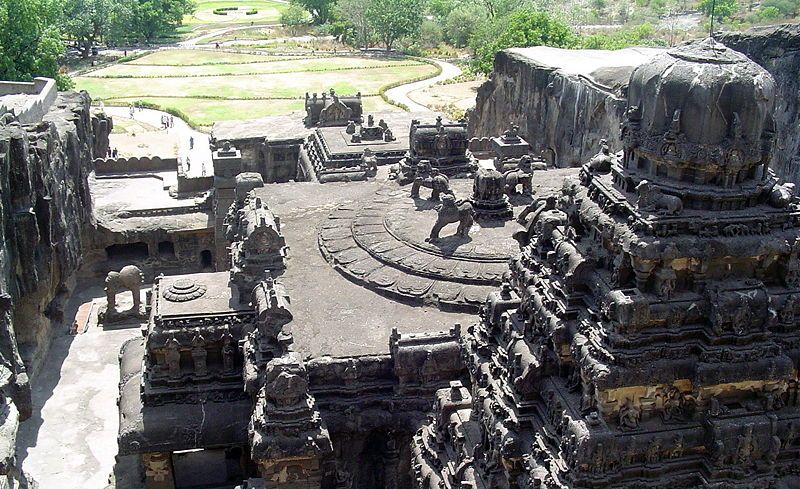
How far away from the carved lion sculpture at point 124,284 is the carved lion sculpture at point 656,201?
29657mm

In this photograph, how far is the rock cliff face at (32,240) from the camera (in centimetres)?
3231

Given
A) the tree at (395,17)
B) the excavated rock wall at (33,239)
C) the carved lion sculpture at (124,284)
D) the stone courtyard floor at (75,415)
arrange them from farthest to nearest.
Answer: the tree at (395,17) < the carved lion sculpture at (124,284) < the excavated rock wall at (33,239) < the stone courtyard floor at (75,415)

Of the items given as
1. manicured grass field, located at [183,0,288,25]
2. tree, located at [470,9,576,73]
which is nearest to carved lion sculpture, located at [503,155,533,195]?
tree, located at [470,9,576,73]

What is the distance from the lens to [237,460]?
2619cm

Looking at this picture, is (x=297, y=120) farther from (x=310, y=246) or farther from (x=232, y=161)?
(x=310, y=246)

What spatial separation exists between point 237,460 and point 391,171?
679 inches

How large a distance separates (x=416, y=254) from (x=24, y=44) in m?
51.7

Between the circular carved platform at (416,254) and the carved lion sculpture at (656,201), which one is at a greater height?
the carved lion sculpture at (656,201)

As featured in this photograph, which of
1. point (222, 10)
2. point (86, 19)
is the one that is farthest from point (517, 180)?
point (222, 10)

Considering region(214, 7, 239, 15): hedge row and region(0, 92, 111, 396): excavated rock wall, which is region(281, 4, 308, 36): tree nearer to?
region(214, 7, 239, 15): hedge row

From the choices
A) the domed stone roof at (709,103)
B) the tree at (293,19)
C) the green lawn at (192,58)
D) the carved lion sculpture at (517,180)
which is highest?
the domed stone roof at (709,103)

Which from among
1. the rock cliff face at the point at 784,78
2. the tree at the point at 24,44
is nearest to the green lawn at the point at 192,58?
the tree at the point at 24,44

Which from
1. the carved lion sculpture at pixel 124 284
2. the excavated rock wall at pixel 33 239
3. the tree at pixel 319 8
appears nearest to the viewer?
the excavated rock wall at pixel 33 239

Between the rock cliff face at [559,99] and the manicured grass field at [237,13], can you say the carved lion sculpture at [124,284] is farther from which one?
the manicured grass field at [237,13]
